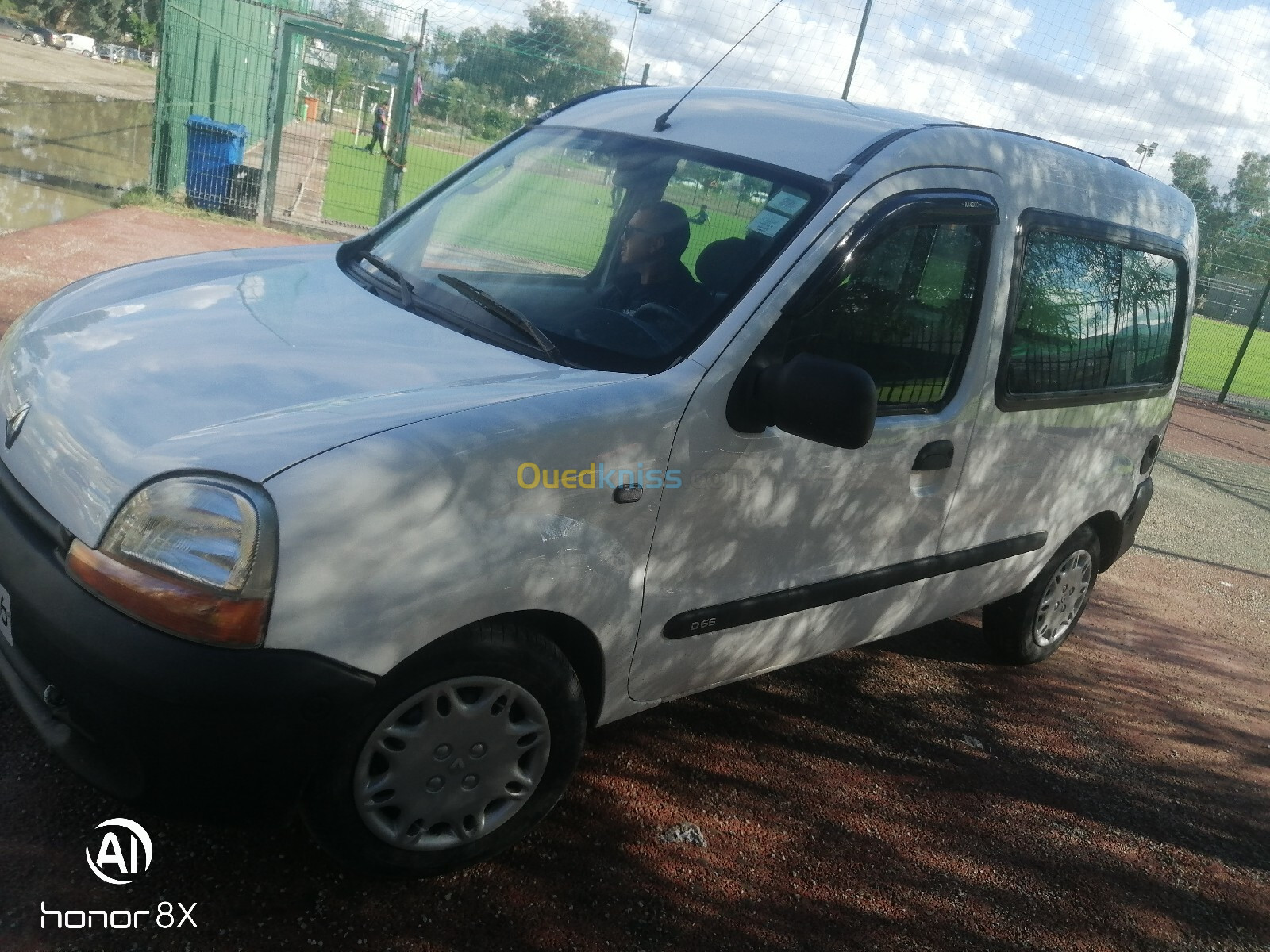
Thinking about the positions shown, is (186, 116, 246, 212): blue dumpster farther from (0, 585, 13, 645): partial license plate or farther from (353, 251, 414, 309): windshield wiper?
(0, 585, 13, 645): partial license plate

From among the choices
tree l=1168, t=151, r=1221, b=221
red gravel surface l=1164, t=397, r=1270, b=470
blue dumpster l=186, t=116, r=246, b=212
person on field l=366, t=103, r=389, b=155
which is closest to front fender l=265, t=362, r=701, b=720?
red gravel surface l=1164, t=397, r=1270, b=470

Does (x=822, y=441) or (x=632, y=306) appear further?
(x=632, y=306)

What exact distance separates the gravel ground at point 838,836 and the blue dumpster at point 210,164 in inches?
436

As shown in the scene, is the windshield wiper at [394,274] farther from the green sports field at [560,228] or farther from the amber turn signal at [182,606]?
the amber turn signal at [182,606]

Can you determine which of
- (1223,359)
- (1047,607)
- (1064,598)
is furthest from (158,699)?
(1223,359)

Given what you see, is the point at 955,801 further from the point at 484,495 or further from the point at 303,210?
the point at 303,210

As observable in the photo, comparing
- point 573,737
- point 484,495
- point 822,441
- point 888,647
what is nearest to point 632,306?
point 822,441

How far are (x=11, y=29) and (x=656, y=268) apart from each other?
78.7m

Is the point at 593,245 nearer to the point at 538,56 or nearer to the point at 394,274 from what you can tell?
the point at 394,274

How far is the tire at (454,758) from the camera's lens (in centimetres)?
267

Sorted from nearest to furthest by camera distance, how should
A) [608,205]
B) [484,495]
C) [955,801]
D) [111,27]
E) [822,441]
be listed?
[484,495], [822,441], [608,205], [955,801], [111,27]

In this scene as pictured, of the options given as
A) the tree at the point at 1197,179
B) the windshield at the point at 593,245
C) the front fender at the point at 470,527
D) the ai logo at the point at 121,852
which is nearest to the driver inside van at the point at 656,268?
the windshield at the point at 593,245

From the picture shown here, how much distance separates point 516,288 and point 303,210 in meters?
12.3

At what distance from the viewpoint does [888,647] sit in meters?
5.43
